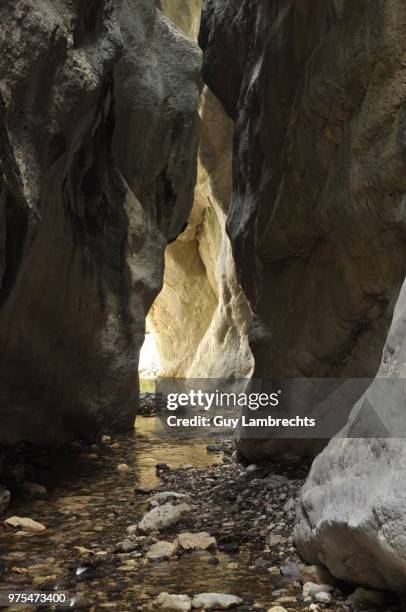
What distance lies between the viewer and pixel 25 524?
214 inches

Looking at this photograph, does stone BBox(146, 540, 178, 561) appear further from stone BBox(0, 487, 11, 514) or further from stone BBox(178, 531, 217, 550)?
stone BBox(0, 487, 11, 514)

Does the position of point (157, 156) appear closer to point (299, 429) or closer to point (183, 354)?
point (299, 429)

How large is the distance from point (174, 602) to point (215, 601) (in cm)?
24

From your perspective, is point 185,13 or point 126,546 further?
point 185,13

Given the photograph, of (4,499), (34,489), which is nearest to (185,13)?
(34,489)

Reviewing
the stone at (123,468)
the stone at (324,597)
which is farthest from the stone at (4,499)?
the stone at (324,597)

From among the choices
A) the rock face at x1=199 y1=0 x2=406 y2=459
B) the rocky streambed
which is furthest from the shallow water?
the rock face at x1=199 y1=0 x2=406 y2=459

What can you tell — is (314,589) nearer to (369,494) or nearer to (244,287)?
(369,494)

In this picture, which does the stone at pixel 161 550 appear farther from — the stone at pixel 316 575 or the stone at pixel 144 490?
the stone at pixel 144 490

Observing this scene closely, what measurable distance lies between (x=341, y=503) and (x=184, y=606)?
108 centimetres

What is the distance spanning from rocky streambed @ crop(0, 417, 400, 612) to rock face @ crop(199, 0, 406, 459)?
1421 millimetres

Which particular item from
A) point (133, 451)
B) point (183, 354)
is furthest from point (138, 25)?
point (183, 354)

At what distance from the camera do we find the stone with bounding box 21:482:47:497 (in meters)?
6.71

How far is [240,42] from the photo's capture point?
9891 mm
